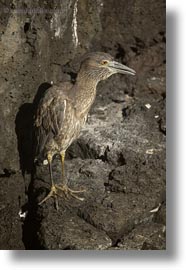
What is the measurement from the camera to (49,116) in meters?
2.87

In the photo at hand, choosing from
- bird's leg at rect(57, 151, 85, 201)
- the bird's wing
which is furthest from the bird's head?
bird's leg at rect(57, 151, 85, 201)

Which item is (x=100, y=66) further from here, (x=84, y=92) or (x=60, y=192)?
(x=60, y=192)

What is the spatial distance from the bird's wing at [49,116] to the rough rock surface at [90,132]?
1.2 inches

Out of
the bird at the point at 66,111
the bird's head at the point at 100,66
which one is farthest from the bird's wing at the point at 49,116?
the bird's head at the point at 100,66

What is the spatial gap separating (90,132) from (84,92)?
0.13 m

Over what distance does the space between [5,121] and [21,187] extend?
222 millimetres

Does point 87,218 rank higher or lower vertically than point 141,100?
lower

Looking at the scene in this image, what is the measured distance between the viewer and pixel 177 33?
286 centimetres

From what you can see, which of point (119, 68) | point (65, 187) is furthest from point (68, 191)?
point (119, 68)

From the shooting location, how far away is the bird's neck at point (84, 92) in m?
2.87

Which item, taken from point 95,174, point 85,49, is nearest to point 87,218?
point 95,174

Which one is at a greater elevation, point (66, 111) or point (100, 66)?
point (100, 66)

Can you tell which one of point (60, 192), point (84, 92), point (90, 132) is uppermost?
point (84, 92)

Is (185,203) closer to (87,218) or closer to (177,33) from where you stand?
(87,218)
